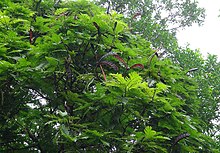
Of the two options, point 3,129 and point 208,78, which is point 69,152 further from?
point 208,78

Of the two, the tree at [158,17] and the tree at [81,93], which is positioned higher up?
the tree at [158,17]

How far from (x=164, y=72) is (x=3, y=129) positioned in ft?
4.89

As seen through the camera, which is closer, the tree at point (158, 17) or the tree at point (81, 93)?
the tree at point (81, 93)

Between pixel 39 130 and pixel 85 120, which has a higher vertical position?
pixel 85 120

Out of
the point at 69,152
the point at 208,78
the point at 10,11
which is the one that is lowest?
the point at 69,152

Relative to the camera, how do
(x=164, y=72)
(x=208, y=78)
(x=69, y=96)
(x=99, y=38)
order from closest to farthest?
(x=69, y=96) → (x=99, y=38) → (x=164, y=72) → (x=208, y=78)

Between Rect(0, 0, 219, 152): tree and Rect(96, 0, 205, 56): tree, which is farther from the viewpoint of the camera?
Rect(96, 0, 205, 56): tree

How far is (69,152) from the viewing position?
245cm

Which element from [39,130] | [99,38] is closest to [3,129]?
[39,130]

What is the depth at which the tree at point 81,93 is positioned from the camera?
2387mm

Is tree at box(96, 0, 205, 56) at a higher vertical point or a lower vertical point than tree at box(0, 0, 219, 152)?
higher

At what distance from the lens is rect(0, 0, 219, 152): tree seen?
2387mm

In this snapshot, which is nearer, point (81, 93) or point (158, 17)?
point (81, 93)

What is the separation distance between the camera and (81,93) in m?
2.84
